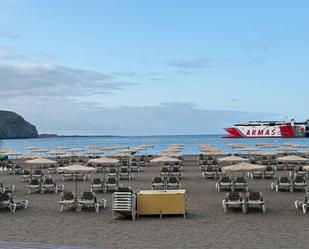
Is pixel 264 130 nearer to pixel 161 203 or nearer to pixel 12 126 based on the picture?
pixel 12 126

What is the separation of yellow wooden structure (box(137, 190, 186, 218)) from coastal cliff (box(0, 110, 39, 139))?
153m

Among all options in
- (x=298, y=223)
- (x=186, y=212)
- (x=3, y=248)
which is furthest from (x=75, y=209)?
(x=3, y=248)

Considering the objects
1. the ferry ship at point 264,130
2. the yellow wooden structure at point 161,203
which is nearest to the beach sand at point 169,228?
the yellow wooden structure at point 161,203

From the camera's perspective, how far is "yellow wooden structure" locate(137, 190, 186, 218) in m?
12.2

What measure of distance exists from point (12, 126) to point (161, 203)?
523 feet

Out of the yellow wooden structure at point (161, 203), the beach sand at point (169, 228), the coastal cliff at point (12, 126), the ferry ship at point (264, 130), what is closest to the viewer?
the beach sand at point (169, 228)

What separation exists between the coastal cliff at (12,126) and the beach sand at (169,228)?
497ft

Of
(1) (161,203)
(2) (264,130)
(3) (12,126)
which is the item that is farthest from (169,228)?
(3) (12,126)

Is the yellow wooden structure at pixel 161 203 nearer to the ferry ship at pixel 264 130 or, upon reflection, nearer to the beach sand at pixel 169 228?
the beach sand at pixel 169 228

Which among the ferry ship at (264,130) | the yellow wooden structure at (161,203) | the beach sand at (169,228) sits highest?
the ferry ship at (264,130)

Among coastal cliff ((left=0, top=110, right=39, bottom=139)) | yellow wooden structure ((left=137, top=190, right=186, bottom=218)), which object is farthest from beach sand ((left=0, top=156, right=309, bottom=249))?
coastal cliff ((left=0, top=110, right=39, bottom=139))

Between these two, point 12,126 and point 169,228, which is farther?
point 12,126

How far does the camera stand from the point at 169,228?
10602mm

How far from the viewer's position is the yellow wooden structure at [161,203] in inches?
480
